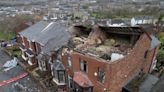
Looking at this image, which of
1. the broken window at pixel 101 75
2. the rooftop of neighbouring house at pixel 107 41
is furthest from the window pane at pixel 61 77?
the broken window at pixel 101 75

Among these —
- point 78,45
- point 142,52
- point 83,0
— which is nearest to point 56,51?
point 78,45

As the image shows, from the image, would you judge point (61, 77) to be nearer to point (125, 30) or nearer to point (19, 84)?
point (19, 84)

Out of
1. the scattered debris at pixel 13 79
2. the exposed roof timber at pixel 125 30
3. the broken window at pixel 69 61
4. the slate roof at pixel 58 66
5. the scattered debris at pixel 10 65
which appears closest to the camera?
the exposed roof timber at pixel 125 30

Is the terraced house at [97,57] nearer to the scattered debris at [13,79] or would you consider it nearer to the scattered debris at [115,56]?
the scattered debris at [115,56]

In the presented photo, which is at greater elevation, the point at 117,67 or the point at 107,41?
the point at 107,41

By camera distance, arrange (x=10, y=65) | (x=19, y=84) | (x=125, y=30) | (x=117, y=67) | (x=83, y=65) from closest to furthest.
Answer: (x=117, y=67) → (x=83, y=65) → (x=125, y=30) → (x=19, y=84) → (x=10, y=65)

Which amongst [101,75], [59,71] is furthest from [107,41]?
[59,71]

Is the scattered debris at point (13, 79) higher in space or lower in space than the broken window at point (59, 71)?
lower
